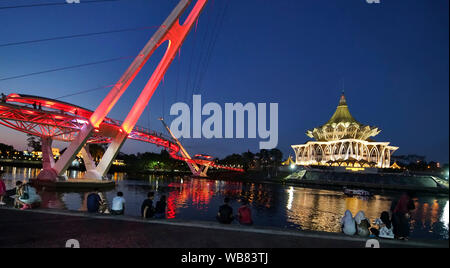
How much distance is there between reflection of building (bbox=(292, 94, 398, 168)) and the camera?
80875 millimetres

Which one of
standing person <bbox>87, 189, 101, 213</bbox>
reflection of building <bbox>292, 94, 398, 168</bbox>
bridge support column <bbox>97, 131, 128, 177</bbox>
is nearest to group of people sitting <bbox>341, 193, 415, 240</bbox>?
standing person <bbox>87, 189, 101, 213</bbox>

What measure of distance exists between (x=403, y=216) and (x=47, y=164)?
3951cm

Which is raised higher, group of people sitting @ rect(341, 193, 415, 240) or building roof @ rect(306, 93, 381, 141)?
building roof @ rect(306, 93, 381, 141)

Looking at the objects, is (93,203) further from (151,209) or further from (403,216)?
(403,216)

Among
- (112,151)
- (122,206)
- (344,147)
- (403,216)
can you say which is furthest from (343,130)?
(122,206)

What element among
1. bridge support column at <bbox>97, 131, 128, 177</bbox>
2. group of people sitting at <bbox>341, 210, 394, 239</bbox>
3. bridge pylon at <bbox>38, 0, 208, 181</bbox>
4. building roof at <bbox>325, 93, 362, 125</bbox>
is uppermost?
building roof at <bbox>325, 93, 362, 125</bbox>

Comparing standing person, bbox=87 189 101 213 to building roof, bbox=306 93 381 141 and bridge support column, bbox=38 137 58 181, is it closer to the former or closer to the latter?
bridge support column, bbox=38 137 58 181

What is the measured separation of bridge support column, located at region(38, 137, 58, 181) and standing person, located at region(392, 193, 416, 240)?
32.8m

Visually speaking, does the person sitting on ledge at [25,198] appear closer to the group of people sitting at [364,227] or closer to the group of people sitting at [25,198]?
the group of people sitting at [25,198]

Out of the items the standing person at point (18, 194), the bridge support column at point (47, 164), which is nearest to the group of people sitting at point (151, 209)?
the standing person at point (18, 194)

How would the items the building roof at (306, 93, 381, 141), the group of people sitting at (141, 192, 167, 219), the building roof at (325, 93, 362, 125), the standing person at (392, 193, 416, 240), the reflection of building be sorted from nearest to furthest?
the standing person at (392, 193, 416, 240) → the group of people sitting at (141, 192, 167, 219) → the reflection of building → the building roof at (306, 93, 381, 141) → the building roof at (325, 93, 362, 125)

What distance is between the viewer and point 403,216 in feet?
25.6

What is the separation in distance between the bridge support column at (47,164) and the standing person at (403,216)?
3282 cm

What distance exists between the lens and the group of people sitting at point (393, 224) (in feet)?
25.2
